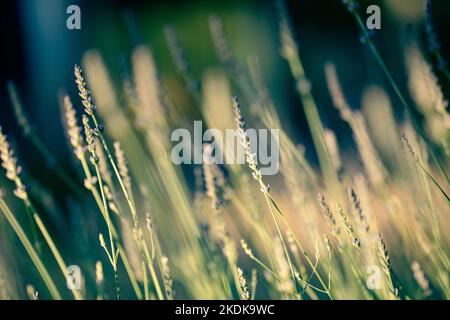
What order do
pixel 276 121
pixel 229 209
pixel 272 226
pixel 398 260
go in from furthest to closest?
pixel 272 226 → pixel 229 209 → pixel 398 260 → pixel 276 121

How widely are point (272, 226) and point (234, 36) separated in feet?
5.23

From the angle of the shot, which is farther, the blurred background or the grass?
the blurred background

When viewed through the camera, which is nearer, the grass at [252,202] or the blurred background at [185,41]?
the grass at [252,202]

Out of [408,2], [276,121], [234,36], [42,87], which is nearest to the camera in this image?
[276,121]

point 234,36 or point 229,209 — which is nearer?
point 229,209

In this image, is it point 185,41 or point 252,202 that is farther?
point 185,41

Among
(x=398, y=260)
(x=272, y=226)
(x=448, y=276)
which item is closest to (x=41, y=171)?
(x=272, y=226)

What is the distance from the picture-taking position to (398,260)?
123 centimetres

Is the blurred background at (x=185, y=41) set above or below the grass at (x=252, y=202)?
above

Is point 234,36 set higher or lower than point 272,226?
higher

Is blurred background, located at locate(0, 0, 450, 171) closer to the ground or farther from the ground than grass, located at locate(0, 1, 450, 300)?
farther from the ground

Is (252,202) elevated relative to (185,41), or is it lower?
lower
